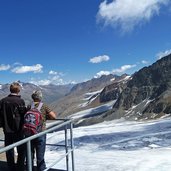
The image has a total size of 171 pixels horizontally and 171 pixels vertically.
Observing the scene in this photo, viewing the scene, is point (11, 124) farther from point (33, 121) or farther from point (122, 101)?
point (122, 101)

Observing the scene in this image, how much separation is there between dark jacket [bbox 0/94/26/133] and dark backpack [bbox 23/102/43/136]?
466 mm

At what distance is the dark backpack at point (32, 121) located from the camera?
859 centimetres

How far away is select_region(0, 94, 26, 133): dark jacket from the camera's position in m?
9.12

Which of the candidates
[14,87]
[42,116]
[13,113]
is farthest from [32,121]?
[14,87]

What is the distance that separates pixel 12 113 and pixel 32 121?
767mm

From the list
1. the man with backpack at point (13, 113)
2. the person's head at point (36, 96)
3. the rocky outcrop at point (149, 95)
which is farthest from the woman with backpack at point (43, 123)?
the rocky outcrop at point (149, 95)

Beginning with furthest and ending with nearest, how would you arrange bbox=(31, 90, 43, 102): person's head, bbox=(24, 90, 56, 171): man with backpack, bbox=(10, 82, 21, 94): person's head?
1. bbox=(10, 82, 21, 94): person's head
2. bbox=(31, 90, 43, 102): person's head
3. bbox=(24, 90, 56, 171): man with backpack

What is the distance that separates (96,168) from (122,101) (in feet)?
457

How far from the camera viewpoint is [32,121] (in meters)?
8.64

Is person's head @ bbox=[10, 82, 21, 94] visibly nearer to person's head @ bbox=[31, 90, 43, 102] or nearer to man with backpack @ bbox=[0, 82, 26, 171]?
man with backpack @ bbox=[0, 82, 26, 171]

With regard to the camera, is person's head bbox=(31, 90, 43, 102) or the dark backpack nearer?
the dark backpack

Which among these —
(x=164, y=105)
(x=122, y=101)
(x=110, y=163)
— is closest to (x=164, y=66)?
(x=122, y=101)

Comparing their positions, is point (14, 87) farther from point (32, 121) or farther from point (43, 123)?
point (43, 123)

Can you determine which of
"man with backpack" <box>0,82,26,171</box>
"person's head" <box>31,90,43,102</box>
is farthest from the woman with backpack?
"man with backpack" <box>0,82,26,171</box>
